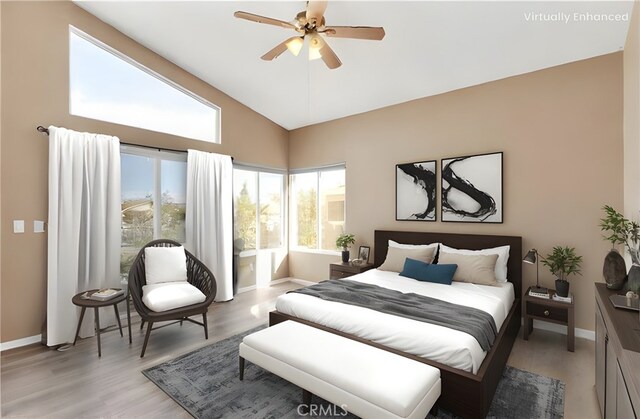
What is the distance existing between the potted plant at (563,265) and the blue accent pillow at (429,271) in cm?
96

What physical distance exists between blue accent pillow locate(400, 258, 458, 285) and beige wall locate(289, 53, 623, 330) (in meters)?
0.78

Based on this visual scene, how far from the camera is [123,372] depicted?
102 inches

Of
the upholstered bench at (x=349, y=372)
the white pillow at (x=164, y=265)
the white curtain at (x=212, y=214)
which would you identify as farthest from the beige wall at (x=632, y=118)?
the white curtain at (x=212, y=214)

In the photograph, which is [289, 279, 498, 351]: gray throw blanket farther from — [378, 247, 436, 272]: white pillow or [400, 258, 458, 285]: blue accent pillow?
[378, 247, 436, 272]: white pillow

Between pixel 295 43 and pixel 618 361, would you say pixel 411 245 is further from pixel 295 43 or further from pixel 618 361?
pixel 295 43

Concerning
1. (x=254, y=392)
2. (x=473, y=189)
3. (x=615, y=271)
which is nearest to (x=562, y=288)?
(x=615, y=271)

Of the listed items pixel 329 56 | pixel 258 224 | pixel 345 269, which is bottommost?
pixel 345 269

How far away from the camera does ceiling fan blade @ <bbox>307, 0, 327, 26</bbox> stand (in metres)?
2.23

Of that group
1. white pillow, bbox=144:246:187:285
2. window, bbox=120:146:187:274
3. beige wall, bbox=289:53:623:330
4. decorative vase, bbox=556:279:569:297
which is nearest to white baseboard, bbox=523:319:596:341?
beige wall, bbox=289:53:623:330

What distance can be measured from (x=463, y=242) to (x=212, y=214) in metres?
3.46

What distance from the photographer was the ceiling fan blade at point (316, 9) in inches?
88.0

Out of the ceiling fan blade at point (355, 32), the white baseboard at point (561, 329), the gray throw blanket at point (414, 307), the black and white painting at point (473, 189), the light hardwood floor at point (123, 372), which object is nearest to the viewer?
the light hardwood floor at point (123, 372)

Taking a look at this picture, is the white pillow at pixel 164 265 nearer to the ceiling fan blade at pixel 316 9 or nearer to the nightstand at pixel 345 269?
the nightstand at pixel 345 269

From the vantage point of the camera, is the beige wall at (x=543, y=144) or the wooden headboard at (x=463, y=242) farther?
the wooden headboard at (x=463, y=242)
